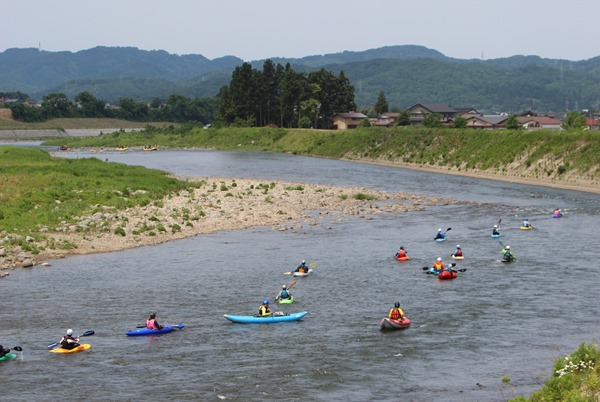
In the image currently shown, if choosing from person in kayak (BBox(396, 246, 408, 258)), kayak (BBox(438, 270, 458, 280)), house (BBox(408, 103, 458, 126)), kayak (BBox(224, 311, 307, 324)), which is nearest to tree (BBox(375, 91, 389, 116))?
house (BBox(408, 103, 458, 126))

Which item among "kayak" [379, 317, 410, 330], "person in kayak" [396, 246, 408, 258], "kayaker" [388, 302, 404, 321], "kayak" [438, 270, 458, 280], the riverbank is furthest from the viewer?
the riverbank

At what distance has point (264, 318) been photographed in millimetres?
31281

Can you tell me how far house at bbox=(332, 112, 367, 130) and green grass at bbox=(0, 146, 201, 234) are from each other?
229ft

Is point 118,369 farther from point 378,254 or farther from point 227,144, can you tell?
point 227,144

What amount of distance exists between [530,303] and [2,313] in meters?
23.2

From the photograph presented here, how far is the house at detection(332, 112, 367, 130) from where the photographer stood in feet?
478

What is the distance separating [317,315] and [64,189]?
111 ft

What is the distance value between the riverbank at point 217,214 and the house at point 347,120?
225 feet

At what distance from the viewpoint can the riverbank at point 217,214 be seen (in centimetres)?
4569

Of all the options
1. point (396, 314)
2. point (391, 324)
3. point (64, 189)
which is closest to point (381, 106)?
point (64, 189)

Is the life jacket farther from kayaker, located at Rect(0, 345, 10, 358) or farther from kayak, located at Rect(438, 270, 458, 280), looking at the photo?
kayak, located at Rect(438, 270, 458, 280)

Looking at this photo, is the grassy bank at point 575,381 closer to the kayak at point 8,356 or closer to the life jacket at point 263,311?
the life jacket at point 263,311

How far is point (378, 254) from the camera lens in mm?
44656

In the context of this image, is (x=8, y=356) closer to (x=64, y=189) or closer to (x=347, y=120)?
(x=64, y=189)
